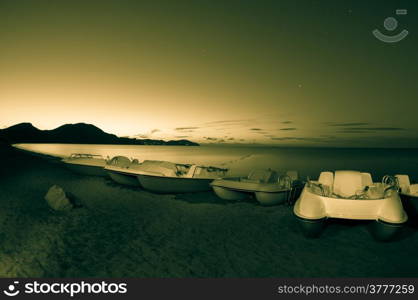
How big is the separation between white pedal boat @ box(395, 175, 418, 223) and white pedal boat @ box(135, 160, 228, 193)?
8.61m

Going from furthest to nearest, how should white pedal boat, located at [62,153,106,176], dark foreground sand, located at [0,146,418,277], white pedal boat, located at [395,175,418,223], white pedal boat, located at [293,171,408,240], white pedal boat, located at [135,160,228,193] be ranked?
white pedal boat, located at [62,153,106,176] → white pedal boat, located at [135,160,228,193] → white pedal boat, located at [395,175,418,223] → white pedal boat, located at [293,171,408,240] → dark foreground sand, located at [0,146,418,277]

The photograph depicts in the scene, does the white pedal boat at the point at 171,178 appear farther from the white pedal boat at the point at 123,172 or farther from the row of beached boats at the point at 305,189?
the white pedal boat at the point at 123,172

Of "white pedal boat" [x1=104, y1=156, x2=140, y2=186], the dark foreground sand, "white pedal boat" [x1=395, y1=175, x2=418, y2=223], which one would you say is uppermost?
"white pedal boat" [x1=104, y1=156, x2=140, y2=186]

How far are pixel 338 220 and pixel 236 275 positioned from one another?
350 centimetres

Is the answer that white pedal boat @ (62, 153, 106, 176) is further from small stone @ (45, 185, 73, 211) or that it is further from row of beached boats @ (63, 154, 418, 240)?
small stone @ (45, 185, 73, 211)

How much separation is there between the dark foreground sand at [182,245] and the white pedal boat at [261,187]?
525 mm

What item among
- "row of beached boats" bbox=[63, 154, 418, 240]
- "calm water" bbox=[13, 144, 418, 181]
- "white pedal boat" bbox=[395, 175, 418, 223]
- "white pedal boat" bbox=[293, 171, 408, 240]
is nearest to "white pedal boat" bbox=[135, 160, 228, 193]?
"row of beached boats" bbox=[63, 154, 418, 240]

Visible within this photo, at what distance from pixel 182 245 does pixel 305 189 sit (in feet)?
12.9

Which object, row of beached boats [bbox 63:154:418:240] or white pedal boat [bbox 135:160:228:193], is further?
white pedal boat [bbox 135:160:228:193]

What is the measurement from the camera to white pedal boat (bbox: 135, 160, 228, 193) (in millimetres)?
13922

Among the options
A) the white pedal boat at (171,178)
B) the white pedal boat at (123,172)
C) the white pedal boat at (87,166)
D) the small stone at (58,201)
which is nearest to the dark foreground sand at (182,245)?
the small stone at (58,201)

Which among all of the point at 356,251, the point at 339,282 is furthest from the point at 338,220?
the point at 339,282

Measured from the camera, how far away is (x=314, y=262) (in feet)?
20.7

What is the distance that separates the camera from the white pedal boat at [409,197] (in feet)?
29.8
